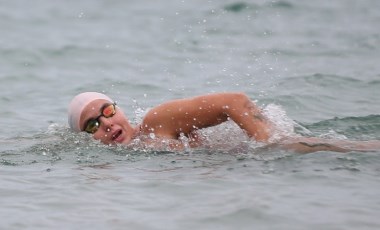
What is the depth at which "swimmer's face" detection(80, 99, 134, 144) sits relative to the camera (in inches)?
333

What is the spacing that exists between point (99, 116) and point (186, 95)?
14.0ft

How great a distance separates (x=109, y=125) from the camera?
8.46 meters

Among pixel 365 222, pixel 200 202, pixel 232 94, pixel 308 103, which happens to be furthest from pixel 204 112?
pixel 308 103

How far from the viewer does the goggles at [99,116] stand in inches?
333

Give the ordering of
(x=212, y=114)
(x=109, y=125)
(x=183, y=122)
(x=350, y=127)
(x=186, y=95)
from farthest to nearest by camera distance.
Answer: (x=186, y=95) → (x=350, y=127) → (x=109, y=125) → (x=183, y=122) → (x=212, y=114)

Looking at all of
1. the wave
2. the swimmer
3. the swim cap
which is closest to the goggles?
the swimmer

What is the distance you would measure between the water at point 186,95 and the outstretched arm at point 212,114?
235 mm

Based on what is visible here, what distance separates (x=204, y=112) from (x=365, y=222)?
240 cm

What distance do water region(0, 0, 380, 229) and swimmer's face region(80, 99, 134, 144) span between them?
0.40 ft

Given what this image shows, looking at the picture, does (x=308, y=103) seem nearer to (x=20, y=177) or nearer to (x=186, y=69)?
(x=186, y=69)

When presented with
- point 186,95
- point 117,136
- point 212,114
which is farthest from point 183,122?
point 186,95

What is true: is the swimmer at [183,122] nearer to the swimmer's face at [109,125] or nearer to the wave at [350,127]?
the swimmer's face at [109,125]

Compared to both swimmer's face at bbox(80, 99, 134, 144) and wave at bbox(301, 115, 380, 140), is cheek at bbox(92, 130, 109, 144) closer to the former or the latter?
swimmer's face at bbox(80, 99, 134, 144)

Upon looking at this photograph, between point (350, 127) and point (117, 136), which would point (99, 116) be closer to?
point (117, 136)
